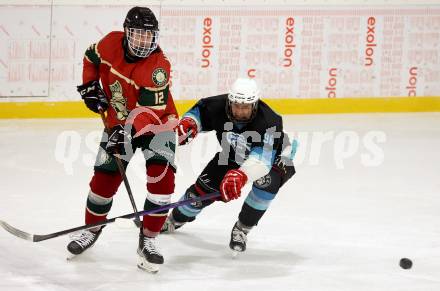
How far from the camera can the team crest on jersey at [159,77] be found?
4.17 meters

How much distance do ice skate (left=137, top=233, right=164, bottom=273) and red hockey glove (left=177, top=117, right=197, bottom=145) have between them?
45 cm

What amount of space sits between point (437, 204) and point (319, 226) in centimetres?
88

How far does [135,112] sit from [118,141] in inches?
5.6

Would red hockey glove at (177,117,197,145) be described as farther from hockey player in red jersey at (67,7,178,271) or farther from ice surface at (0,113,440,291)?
ice surface at (0,113,440,291)

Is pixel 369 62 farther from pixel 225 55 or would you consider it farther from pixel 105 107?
pixel 105 107

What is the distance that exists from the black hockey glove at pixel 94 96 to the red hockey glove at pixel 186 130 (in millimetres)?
343

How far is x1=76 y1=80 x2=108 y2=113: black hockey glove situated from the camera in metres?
4.34

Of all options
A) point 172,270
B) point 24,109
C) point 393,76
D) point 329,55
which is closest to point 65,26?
point 24,109

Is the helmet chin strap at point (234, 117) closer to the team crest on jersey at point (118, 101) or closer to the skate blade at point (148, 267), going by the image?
the team crest on jersey at point (118, 101)

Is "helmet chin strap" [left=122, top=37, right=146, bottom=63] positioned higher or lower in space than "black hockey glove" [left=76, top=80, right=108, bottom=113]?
higher

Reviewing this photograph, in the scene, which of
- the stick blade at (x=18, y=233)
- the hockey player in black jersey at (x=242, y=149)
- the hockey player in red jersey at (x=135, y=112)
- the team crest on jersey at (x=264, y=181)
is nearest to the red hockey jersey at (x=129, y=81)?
the hockey player in red jersey at (x=135, y=112)

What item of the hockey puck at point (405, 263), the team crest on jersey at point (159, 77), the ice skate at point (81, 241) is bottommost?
the hockey puck at point (405, 263)

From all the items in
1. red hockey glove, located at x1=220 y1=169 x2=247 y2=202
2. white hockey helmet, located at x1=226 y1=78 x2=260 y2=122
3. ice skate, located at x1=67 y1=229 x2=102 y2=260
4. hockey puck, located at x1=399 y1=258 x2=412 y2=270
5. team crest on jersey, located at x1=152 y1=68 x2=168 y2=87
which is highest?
team crest on jersey, located at x1=152 y1=68 x2=168 y2=87

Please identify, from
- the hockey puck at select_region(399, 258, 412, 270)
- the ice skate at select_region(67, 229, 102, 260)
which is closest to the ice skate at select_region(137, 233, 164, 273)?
the ice skate at select_region(67, 229, 102, 260)
